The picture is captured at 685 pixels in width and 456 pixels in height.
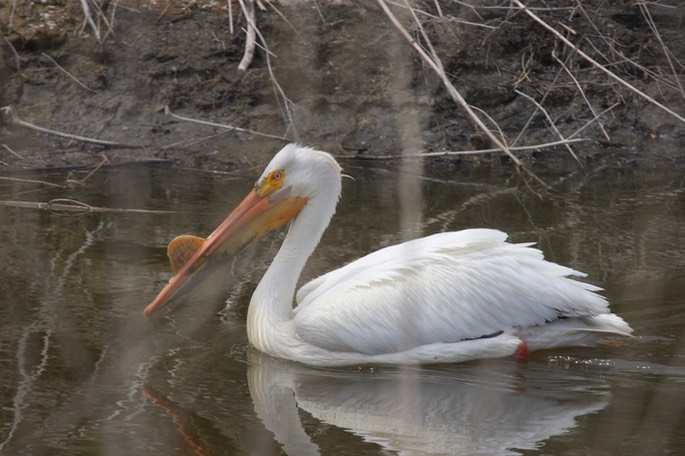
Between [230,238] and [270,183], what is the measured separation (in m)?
0.32

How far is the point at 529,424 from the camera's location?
4234 mm

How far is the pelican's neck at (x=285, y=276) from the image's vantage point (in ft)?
16.4

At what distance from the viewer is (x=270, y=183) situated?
17.1ft

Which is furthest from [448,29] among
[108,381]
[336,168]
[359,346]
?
[108,381]

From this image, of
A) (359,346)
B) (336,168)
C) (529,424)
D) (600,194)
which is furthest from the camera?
(600,194)

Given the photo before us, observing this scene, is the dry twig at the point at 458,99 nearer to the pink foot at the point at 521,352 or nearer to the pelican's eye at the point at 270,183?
the pink foot at the point at 521,352

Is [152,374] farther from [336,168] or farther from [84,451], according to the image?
[336,168]

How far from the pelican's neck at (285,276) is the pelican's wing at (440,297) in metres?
0.10

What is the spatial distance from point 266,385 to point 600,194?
12.3ft

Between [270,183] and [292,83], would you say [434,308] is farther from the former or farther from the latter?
[292,83]

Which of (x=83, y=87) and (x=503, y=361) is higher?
(x=83, y=87)

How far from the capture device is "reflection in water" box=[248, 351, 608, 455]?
405 centimetres

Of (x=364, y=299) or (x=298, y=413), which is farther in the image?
(x=364, y=299)

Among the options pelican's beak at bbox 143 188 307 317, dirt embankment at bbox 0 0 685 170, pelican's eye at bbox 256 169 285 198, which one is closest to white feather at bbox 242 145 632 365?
pelican's beak at bbox 143 188 307 317
